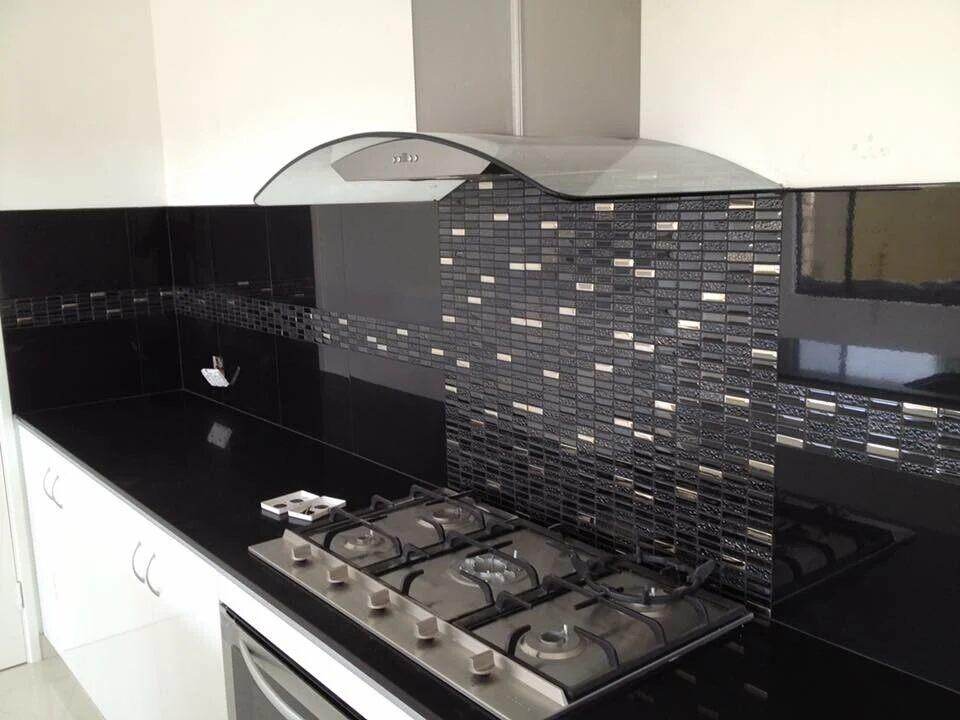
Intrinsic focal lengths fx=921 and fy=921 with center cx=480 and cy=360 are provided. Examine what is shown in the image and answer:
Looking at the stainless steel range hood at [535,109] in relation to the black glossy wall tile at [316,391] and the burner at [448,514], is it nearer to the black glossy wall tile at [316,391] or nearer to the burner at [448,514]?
the burner at [448,514]

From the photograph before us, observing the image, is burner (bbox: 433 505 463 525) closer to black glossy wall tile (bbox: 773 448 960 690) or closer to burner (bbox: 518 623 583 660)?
burner (bbox: 518 623 583 660)

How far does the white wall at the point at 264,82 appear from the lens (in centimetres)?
221

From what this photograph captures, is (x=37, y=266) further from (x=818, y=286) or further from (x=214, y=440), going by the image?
(x=818, y=286)

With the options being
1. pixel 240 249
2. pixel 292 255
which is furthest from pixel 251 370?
pixel 292 255

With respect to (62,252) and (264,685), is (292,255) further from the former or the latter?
(264,685)

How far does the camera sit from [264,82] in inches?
106

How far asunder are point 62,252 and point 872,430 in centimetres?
280

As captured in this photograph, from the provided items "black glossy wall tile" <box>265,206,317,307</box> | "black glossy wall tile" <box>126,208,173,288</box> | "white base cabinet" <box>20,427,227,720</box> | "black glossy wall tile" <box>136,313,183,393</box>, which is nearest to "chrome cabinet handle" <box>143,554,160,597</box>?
"white base cabinet" <box>20,427,227,720</box>

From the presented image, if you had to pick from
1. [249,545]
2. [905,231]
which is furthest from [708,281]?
[249,545]

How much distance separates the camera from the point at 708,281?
153cm

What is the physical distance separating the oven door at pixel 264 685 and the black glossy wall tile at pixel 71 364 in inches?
67.5

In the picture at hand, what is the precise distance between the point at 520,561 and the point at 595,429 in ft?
1.02

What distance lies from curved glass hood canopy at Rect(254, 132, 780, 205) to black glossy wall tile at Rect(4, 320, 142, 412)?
6.09ft

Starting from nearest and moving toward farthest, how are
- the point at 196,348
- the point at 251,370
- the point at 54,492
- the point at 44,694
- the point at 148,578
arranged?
1. the point at 148,578
2. the point at 54,492
3. the point at 251,370
4. the point at 44,694
5. the point at 196,348
